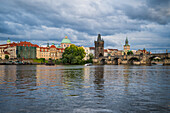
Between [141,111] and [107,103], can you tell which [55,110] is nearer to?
[107,103]

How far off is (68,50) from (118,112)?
121 metres

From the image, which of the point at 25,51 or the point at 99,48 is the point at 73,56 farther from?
the point at 25,51

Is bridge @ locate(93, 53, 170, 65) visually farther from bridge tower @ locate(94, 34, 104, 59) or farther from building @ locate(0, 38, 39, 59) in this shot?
building @ locate(0, 38, 39, 59)

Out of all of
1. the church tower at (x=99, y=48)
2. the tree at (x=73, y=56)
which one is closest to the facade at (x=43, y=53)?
the church tower at (x=99, y=48)

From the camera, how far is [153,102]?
877 centimetres

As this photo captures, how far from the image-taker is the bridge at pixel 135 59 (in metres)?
104

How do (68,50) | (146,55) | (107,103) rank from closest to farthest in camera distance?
(107,103), (146,55), (68,50)

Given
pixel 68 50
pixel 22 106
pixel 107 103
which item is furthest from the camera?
pixel 68 50

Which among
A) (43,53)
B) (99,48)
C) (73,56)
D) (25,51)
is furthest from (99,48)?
(25,51)

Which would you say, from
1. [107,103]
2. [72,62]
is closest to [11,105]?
[107,103]

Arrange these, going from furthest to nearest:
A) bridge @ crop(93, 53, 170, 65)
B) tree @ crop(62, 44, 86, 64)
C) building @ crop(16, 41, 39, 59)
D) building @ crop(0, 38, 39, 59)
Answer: building @ crop(0, 38, 39, 59) < building @ crop(16, 41, 39, 59) < tree @ crop(62, 44, 86, 64) < bridge @ crop(93, 53, 170, 65)

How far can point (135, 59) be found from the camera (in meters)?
136

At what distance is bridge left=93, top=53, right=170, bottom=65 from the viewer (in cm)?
10380

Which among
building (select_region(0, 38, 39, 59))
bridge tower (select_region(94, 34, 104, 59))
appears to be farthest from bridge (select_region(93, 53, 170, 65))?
building (select_region(0, 38, 39, 59))
